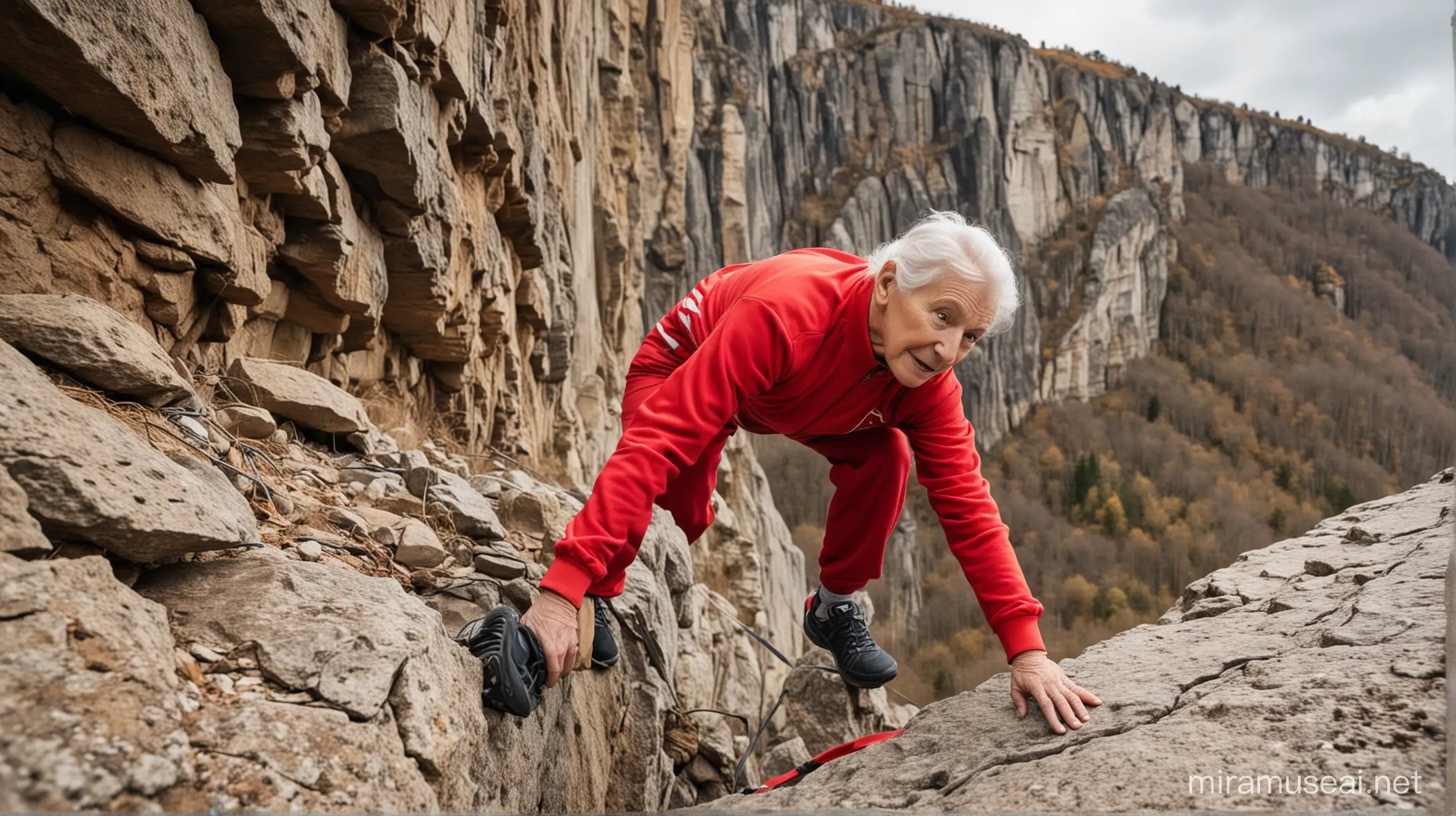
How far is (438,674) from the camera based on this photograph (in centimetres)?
219

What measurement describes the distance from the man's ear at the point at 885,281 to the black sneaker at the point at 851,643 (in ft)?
4.82

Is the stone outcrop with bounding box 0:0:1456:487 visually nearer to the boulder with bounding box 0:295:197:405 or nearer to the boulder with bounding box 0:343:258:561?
the boulder with bounding box 0:295:197:405

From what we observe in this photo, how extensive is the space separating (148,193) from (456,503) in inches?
67.8

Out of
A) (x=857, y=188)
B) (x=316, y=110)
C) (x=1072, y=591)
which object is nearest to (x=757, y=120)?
(x=857, y=188)

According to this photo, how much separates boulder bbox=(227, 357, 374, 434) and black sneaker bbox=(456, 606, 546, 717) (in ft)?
7.44

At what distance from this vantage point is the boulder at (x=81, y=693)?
1.31 meters

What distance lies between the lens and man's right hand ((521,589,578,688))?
2330 millimetres

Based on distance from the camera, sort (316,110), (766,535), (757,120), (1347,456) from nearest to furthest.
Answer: (316,110)
(766,535)
(757,120)
(1347,456)

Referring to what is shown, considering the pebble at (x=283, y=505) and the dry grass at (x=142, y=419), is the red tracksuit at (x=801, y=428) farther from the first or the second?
the dry grass at (x=142, y=419)

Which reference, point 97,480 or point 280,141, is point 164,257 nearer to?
point 280,141

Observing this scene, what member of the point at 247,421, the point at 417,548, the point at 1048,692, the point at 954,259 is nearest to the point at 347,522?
the point at 417,548

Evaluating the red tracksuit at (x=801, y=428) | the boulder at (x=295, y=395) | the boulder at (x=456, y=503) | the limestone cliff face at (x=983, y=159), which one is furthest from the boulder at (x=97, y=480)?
the limestone cliff face at (x=983, y=159)

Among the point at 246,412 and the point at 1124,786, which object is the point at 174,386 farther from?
the point at 1124,786

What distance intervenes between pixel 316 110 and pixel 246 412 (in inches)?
71.3
